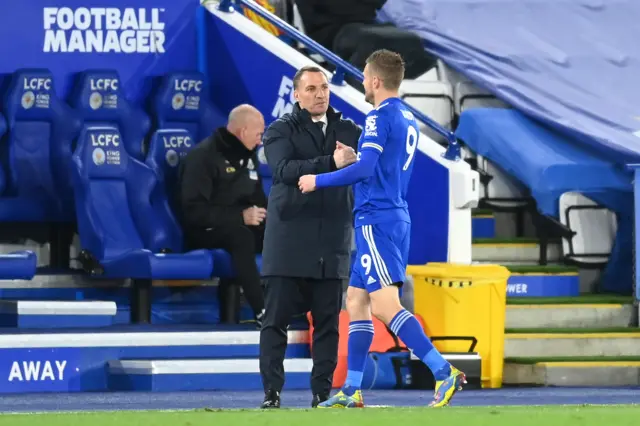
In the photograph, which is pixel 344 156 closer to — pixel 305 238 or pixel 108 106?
pixel 305 238

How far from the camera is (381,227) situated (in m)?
7.02

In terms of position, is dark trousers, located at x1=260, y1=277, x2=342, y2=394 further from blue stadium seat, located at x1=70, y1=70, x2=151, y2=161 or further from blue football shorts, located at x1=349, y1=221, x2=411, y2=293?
blue stadium seat, located at x1=70, y1=70, x2=151, y2=161

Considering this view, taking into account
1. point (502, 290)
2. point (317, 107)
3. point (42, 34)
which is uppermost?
point (42, 34)

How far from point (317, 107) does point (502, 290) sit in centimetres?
302

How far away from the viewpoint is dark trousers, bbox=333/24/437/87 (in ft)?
38.5

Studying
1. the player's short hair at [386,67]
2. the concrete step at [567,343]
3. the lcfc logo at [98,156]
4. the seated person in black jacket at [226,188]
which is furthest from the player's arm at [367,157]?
the concrete step at [567,343]

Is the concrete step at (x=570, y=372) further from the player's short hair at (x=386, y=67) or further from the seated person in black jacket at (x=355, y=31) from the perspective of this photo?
the player's short hair at (x=386, y=67)

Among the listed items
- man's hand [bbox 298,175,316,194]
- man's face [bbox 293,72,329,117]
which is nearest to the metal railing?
man's face [bbox 293,72,329,117]

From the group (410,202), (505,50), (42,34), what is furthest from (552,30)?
(42,34)

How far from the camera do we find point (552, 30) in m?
12.7

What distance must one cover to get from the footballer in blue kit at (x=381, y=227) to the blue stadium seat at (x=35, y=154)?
3719 mm

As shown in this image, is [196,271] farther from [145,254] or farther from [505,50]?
[505,50]

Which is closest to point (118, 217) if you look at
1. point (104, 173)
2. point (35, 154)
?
point (104, 173)

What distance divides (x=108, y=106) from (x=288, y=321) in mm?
3778
